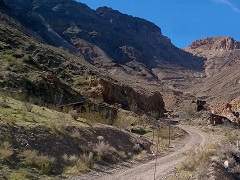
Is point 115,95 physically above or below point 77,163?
above

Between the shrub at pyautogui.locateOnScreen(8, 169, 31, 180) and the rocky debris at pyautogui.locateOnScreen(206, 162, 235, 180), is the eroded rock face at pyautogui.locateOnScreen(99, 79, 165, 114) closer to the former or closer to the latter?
the rocky debris at pyautogui.locateOnScreen(206, 162, 235, 180)

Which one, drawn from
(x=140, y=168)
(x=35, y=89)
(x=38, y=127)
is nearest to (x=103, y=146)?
(x=140, y=168)

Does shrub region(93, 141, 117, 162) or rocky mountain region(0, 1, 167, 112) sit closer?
shrub region(93, 141, 117, 162)

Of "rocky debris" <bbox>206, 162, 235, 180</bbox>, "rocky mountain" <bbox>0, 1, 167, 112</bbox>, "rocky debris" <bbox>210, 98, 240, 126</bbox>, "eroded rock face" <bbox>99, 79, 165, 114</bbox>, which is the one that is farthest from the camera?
"rocky debris" <bbox>210, 98, 240, 126</bbox>

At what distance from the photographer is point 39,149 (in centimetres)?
1792

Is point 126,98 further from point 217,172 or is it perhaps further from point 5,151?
point 5,151

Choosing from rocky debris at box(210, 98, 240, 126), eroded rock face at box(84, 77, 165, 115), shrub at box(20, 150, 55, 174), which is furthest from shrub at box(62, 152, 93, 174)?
rocky debris at box(210, 98, 240, 126)

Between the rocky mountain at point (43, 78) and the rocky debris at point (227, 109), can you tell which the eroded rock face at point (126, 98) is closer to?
the rocky mountain at point (43, 78)

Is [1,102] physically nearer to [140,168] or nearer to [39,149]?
[39,149]

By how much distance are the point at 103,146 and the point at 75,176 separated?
542 centimetres

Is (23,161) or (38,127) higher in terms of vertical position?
(38,127)

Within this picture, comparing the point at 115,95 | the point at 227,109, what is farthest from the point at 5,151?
the point at 227,109

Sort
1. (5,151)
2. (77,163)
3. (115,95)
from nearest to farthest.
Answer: (5,151)
(77,163)
(115,95)

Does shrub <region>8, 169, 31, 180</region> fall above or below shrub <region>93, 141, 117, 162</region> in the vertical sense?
below
